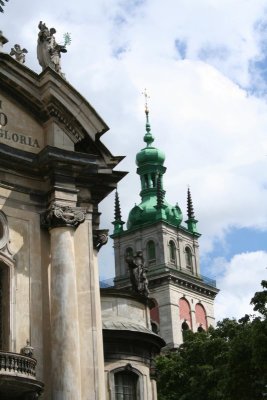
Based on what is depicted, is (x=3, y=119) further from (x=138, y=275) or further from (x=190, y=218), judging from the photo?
(x=190, y=218)

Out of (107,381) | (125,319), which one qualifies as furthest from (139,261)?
(107,381)

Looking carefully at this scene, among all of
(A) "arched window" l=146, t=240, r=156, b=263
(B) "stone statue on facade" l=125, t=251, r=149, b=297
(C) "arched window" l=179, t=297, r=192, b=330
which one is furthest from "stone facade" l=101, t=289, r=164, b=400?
(A) "arched window" l=146, t=240, r=156, b=263

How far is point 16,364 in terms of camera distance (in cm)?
2020

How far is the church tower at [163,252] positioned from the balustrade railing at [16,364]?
65.7m

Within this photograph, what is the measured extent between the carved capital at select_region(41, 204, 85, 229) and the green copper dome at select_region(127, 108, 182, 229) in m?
73.0

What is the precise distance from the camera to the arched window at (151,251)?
94575 mm

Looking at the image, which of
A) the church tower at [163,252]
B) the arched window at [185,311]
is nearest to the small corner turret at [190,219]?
the church tower at [163,252]

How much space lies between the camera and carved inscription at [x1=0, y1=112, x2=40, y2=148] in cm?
2373

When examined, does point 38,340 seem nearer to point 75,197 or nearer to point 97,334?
point 97,334

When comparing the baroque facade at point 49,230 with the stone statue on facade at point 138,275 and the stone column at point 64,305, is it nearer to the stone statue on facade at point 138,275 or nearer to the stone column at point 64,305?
the stone column at point 64,305

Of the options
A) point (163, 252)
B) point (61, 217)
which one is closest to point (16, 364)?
point (61, 217)

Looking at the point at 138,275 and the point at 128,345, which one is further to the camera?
the point at 138,275

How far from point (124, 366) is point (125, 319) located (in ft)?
5.96

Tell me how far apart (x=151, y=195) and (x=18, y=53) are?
75.5 m
